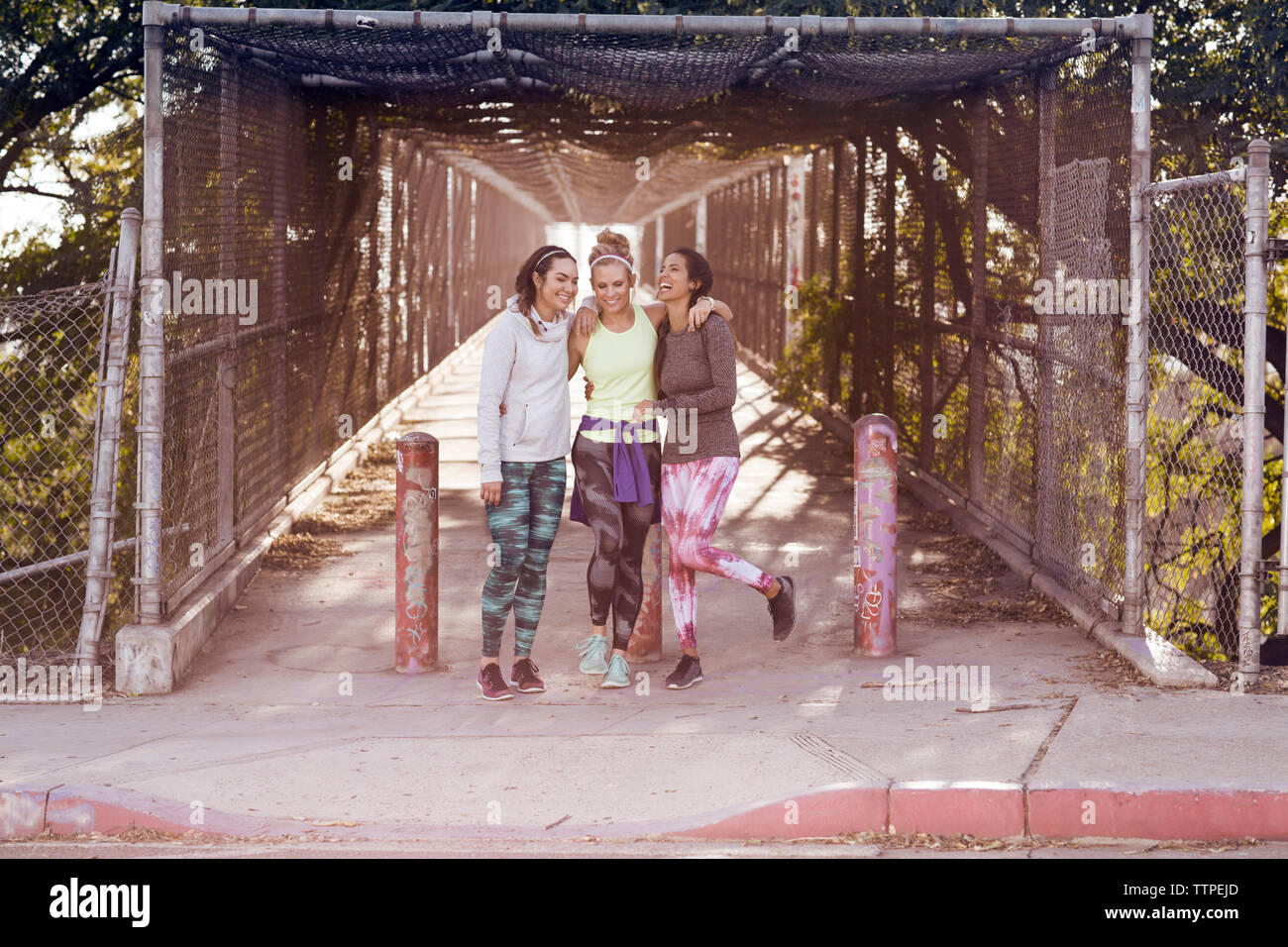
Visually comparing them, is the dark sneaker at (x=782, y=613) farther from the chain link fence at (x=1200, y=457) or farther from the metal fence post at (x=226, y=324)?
the chain link fence at (x=1200, y=457)

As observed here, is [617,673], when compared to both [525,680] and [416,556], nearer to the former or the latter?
[525,680]

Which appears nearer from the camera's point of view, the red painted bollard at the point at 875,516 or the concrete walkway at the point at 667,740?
the concrete walkway at the point at 667,740

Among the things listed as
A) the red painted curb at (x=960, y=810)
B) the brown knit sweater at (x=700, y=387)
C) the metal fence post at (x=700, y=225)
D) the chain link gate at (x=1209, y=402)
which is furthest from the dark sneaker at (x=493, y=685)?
the metal fence post at (x=700, y=225)

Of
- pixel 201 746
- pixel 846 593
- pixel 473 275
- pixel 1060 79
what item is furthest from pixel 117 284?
pixel 473 275

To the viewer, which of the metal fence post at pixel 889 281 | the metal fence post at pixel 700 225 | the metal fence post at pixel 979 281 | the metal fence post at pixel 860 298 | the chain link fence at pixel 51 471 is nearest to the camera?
the metal fence post at pixel 979 281

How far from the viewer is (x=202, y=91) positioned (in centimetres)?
840

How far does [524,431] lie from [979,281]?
5.10 m

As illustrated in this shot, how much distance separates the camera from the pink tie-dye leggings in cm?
736

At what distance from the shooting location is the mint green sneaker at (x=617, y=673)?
7426 mm

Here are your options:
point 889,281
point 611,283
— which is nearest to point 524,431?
point 611,283

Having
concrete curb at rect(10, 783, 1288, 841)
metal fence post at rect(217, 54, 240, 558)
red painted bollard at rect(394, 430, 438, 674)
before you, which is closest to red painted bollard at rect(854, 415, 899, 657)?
red painted bollard at rect(394, 430, 438, 674)

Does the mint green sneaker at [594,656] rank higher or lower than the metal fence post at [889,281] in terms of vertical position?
lower

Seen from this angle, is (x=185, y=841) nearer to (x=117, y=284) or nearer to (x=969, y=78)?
(x=117, y=284)

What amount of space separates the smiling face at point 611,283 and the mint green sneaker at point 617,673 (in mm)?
1591
